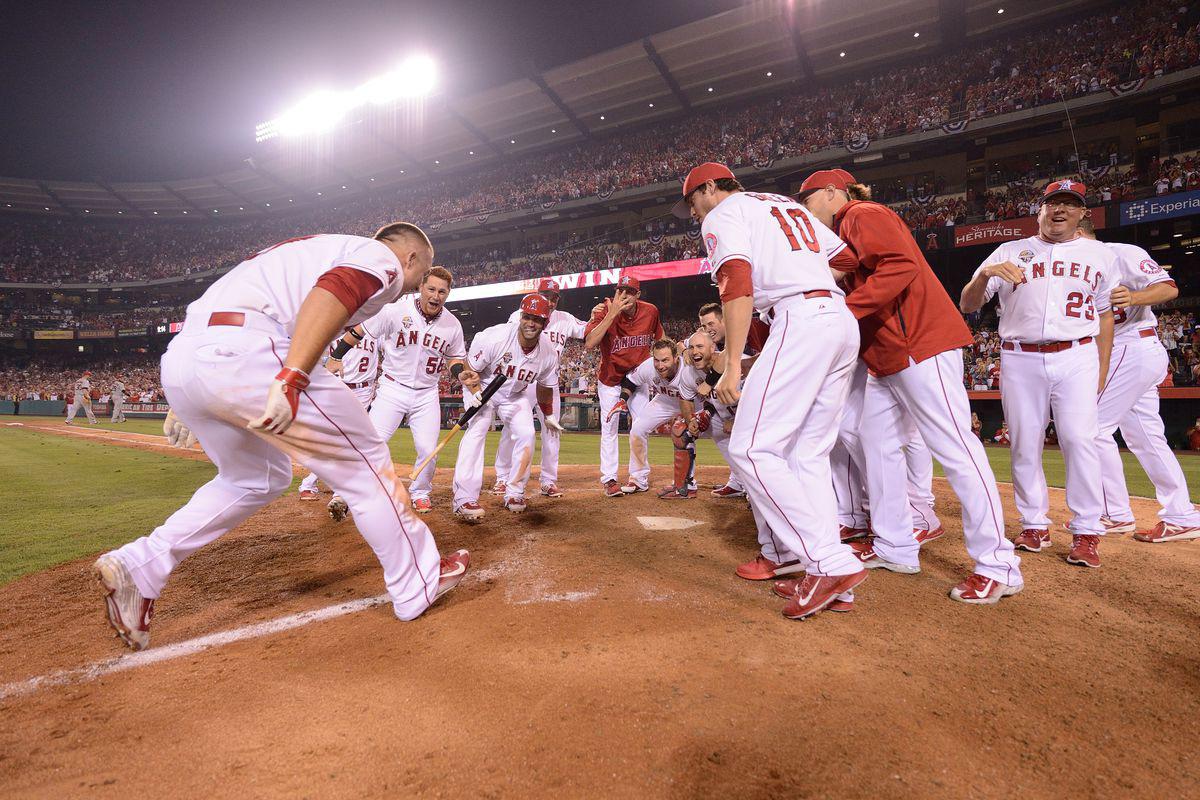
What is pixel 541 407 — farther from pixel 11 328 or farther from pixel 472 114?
pixel 11 328

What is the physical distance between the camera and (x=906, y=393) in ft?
9.61

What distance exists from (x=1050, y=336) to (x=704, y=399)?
2.57m

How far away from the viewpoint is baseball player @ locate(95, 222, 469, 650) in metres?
2.10

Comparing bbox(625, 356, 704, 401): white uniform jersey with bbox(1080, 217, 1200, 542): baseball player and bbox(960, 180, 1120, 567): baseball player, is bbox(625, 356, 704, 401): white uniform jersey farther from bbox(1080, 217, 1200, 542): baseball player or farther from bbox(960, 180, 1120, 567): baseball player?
bbox(1080, 217, 1200, 542): baseball player

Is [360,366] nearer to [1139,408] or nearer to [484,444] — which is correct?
[484,444]

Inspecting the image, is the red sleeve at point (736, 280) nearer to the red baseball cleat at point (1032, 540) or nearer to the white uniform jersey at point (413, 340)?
the red baseball cleat at point (1032, 540)

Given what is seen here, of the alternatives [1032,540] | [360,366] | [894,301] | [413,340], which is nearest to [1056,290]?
[894,301]

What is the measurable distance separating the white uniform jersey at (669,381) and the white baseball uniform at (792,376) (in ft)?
8.06

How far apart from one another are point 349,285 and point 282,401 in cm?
49

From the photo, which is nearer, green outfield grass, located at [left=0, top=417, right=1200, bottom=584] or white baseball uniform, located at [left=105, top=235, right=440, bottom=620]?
white baseball uniform, located at [left=105, top=235, right=440, bottom=620]

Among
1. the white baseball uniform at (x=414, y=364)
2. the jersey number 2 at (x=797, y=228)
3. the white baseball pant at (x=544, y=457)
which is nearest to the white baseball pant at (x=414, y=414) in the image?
the white baseball uniform at (x=414, y=364)

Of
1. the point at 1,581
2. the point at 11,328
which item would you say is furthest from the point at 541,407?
the point at 11,328

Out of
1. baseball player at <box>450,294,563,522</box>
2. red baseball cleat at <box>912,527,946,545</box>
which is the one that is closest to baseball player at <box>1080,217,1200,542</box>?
red baseball cleat at <box>912,527,946,545</box>

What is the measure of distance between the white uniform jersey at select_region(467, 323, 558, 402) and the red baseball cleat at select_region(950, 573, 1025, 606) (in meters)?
3.71
